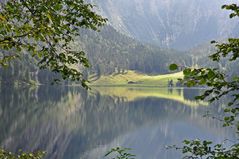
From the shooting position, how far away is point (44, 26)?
760 cm

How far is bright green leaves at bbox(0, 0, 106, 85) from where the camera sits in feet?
24.3

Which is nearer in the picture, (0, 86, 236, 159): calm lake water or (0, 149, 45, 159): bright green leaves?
(0, 149, 45, 159): bright green leaves

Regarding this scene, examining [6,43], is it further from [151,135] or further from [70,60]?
[151,135]

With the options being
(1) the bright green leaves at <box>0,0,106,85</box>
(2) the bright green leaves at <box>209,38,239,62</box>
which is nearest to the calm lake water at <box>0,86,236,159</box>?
(1) the bright green leaves at <box>0,0,106,85</box>

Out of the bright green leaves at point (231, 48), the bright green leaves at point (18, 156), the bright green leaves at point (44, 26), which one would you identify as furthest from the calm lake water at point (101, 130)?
the bright green leaves at point (231, 48)

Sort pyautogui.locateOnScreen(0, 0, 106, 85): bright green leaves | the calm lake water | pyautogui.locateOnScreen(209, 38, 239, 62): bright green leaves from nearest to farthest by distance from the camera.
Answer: pyautogui.locateOnScreen(0, 0, 106, 85): bright green leaves
pyautogui.locateOnScreen(209, 38, 239, 62): bright green leaves
the calm lake water

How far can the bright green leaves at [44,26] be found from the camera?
740 cm

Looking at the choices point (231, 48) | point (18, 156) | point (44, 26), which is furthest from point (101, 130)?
point (231, 48)

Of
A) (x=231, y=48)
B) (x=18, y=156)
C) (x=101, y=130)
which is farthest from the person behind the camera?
(x=101, y=130)

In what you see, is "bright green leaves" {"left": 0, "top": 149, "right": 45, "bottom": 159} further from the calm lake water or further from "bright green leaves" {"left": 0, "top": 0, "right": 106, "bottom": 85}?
the calm lake water

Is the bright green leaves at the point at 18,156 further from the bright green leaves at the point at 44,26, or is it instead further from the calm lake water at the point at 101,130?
the calm lake water at the point at 101,130

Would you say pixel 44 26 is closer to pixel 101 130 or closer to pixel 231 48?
pixel 231 48

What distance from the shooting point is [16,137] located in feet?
244

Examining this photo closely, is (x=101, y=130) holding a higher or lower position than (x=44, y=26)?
lower
